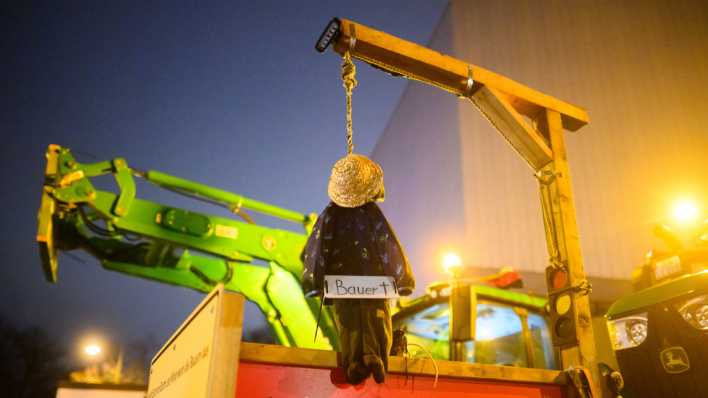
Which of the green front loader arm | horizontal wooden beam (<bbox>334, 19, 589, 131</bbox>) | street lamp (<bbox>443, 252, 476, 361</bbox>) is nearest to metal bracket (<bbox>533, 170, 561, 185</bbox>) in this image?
horizontal wooden beam (<bbox>334, 19, 589, 131</bbox>)

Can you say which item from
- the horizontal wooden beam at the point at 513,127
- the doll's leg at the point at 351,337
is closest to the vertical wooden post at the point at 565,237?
the horizontal wooden beam at the point at 513,127

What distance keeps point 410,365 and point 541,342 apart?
10.7 feet

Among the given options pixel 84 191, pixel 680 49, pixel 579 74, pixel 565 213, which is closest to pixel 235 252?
pixel 84 191

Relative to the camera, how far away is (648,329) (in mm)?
3773

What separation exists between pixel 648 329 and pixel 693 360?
34 centimetres

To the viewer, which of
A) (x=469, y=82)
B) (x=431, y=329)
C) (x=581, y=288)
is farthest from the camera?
(x=431, y=329)

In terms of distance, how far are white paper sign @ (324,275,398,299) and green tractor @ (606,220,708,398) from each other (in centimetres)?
216

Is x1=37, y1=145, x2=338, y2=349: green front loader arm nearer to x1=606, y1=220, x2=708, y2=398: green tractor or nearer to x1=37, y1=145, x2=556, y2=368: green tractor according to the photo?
x1=37, y1=145, x2=556, y2=368: green tractor

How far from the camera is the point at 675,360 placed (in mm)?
3604

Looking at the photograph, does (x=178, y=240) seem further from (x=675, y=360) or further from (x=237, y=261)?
(x=675, y=360)

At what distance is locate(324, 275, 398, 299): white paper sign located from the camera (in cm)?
276

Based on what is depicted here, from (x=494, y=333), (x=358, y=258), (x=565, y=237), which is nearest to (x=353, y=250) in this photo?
(x=358, y=258)

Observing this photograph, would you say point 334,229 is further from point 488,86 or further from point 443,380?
point 488,86

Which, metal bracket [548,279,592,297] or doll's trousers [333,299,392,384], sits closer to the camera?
doll's trousers [333,299,392,384]
